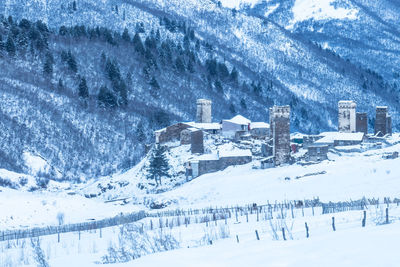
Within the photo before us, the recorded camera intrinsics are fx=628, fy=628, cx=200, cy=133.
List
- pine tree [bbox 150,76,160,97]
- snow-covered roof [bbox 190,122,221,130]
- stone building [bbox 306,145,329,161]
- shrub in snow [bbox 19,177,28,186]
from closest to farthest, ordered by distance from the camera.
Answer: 1. stone building [bbox 306,145,329,161]
2. shrub in snow [bbox 19,177,28,186]
3. snow-covered roof [bbox 190,122,221,130]
4. pine tree [bbox 150,76,160,97]

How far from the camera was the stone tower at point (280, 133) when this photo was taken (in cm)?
4778

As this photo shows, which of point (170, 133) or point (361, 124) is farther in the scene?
point (361, 124)

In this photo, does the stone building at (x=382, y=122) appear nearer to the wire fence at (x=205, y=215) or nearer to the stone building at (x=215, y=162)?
the stone building at (x=215, y=162)

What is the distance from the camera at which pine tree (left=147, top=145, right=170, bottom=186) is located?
51.3 metres

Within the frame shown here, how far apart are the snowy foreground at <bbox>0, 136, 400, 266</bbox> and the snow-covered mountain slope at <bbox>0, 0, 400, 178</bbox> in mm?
Answer: 11827

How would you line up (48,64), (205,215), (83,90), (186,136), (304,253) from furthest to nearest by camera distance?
(48,64)
(83,90)
(186,136)
(205,215)
(304,253)

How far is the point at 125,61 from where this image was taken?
91312 mm

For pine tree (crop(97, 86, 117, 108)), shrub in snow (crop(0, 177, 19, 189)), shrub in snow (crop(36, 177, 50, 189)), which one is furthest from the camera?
pine tree (crop(97, 86, 117, 108))

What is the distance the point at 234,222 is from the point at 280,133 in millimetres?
23263

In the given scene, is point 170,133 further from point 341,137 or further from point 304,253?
point 304,253

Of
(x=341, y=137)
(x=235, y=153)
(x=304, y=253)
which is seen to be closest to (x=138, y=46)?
(x=235, y=153)

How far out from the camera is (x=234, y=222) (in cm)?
2548

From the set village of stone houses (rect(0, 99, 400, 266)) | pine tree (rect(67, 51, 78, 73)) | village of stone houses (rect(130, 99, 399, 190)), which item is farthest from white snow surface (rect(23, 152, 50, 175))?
pine tree (rect(67, 51, 78, 73))

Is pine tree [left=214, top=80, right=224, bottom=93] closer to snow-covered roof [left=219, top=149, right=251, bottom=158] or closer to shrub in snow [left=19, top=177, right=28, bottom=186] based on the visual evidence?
snow-covered roof [left=219, top=149, right=251, bottom=158]
